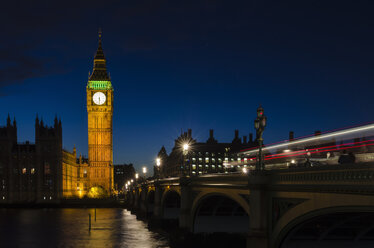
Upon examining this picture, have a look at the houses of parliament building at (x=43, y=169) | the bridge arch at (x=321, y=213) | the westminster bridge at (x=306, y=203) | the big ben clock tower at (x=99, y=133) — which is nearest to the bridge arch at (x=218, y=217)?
the westminster bridge at (x=306, y=203)

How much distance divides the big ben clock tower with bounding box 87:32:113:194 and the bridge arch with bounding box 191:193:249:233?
137 meters

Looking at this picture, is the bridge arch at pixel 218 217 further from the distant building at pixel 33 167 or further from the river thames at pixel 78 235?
the distant building at pixel 33 167

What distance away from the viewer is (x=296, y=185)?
2223 centimetres

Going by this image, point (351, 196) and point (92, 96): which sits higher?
point (92, 96)

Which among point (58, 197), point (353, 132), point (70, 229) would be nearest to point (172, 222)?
point (70, 229)

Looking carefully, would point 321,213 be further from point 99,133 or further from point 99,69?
point 99,69

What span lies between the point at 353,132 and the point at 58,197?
14211 cm

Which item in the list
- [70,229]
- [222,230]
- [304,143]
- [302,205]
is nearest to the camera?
[302,205]

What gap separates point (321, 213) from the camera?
20.4 meters

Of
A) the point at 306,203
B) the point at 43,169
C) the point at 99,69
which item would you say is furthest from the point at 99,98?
the point at 306,203

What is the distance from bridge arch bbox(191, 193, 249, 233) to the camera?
4753 cm

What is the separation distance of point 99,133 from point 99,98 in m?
11.8

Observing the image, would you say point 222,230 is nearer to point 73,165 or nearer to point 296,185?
point 296,185

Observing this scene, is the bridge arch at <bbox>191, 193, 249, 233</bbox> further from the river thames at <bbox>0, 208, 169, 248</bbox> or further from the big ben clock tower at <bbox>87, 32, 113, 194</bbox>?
the big ben clock tower at <bbox>87, 32, 113, 194</bbox>
